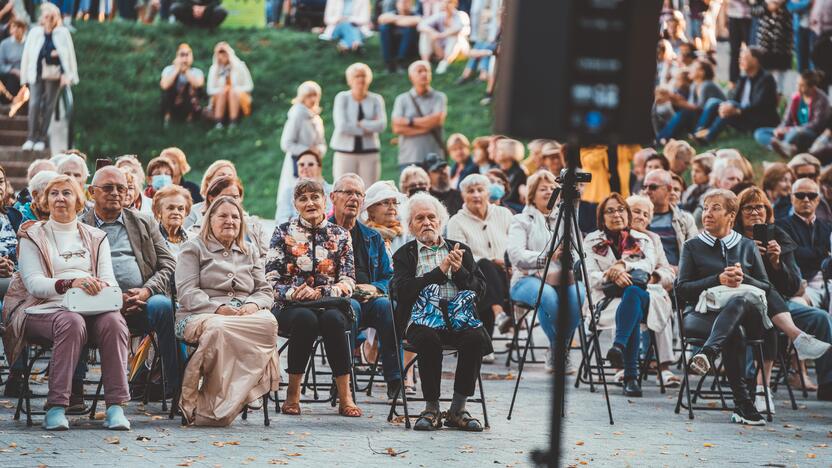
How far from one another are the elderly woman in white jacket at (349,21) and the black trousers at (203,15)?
2207 mm

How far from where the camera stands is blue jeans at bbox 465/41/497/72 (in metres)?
25.0

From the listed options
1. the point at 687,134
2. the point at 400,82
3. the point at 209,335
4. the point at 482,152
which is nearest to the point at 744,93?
the point at 687,134

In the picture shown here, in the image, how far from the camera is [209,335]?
9.14 meters

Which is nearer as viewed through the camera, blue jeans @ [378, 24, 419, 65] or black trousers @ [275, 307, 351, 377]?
black trousers @ [275, 307, 351, 377]

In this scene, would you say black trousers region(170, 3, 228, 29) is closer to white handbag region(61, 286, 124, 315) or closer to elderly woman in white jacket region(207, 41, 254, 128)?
elderly woman in white jacket region(207, 41, 254, 128)

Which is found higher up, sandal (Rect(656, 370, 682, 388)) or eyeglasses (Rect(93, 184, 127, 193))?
eyeglasses (Rect(93, 184, 127, 193))

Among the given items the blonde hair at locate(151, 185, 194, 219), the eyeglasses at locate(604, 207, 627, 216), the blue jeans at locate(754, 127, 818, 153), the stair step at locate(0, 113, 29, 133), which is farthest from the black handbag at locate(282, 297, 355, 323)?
the stair step at locate(0, 113, 29, 133)

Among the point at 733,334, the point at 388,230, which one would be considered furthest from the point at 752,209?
the point at 388,230

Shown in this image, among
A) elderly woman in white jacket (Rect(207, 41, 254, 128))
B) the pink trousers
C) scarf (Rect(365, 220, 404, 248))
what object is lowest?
the pink trousers

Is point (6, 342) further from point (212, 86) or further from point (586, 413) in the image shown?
point (212, 86)

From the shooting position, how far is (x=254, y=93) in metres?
26.9

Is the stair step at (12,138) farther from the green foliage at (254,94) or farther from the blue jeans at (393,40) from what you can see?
the blue jeans at (393,40)

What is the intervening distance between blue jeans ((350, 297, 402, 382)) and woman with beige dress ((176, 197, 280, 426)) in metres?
0.93

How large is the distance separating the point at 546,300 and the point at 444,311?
2.44m
